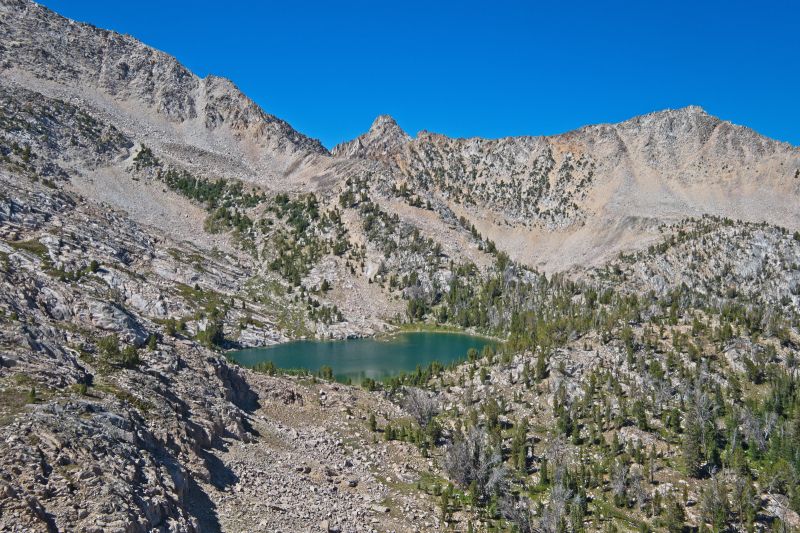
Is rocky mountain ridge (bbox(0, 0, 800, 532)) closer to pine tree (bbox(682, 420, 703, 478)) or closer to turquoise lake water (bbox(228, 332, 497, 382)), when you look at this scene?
pine tree (bbox(682, 420, 703, 478))

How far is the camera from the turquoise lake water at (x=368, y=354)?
328ft

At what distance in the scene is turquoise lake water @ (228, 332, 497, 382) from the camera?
100062 millimetres

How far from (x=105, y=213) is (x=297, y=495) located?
11333 centimetres

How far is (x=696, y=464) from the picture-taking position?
50500 mm

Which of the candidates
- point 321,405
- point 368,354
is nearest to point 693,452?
point 321,405

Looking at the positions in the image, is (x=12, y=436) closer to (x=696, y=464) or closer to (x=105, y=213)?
(x=696, y=464)

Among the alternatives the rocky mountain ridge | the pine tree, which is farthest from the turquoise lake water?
the pine tree

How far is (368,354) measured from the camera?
114 metres

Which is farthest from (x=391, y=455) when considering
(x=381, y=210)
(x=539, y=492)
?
(x=381, y=210)

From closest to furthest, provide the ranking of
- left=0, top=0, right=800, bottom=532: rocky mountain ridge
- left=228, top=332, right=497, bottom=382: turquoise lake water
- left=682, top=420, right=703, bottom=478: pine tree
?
1. left=0, top=0, right=800, bottom=532: rocky mountain ridge
2. left=682, top=420, right=703, bottom=478: pine tree
3. left=228, top=332, right=497, bottom=382: turquoise lake water

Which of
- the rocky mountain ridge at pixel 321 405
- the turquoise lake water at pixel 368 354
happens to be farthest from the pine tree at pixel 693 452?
the turquoise lake water at pixel 368 354

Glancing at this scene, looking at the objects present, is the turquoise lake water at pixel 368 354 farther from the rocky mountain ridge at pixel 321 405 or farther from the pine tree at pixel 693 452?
the pine tree at pixel 693 452

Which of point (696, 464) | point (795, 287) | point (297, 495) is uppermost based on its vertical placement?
point (795, 287)

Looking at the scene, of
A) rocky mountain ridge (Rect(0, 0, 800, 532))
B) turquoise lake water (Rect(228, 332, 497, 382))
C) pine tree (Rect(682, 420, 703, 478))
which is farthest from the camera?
turquoise lake water (Rect(228, 332, 497, 382))
